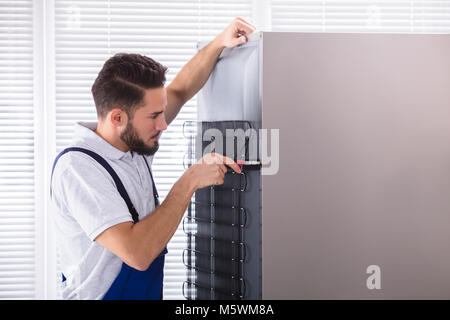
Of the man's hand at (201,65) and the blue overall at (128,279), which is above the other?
the man's hand at (201,65)

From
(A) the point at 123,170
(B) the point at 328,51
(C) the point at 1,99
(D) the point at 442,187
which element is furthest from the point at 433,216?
(C) the point at 1,99

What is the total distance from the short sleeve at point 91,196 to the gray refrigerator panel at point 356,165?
0.37m

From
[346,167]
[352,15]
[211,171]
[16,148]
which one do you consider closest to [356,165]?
[346,167]

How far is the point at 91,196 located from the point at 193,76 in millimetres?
501

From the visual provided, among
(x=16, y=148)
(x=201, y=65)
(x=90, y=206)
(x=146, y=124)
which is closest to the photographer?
(x=90, y=206)

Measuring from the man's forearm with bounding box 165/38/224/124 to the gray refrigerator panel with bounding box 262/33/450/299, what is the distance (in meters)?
0.27

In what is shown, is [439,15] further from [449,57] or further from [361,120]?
[361,120]

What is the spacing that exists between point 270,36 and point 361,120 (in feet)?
1.04

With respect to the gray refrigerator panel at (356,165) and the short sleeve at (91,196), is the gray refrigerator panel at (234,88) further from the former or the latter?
the short sleeve at (91,196)

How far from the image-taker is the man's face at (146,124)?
118 cm

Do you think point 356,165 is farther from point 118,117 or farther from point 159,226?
point 118,117

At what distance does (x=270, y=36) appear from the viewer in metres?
1.11

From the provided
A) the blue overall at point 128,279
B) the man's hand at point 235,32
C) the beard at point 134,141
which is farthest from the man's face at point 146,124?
the man's hand at point 235,32

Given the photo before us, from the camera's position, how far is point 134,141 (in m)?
1.20
